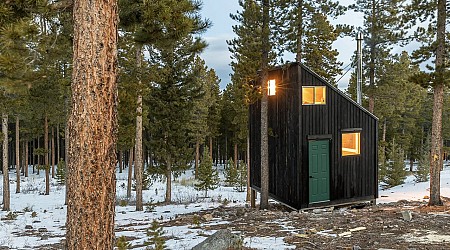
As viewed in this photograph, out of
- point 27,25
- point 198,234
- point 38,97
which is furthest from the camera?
point 38,97

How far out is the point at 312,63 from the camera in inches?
832

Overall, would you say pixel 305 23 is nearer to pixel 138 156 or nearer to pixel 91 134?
pixel 138 156

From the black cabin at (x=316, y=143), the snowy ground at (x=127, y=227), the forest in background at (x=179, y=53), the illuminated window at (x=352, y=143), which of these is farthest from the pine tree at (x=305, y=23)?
the snowy ground at (x=127, y=227)

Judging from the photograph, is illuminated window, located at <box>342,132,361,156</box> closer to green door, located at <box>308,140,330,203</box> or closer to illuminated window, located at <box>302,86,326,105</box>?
green door, located at <box>308,140,330,203</box>

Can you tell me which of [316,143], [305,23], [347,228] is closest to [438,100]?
[316,143]

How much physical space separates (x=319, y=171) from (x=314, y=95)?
2933 mm

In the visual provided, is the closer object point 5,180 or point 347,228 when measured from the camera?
point 347,228

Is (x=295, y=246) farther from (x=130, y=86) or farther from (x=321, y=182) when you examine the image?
(x=130, y=86)

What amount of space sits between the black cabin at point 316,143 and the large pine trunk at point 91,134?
9525 millimetres

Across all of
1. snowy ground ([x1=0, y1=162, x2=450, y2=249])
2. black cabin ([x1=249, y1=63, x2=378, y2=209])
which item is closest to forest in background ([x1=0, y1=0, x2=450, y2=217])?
black cabin ([x1=249, y1=63, x2=378, y2=209])

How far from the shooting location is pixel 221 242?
732 centimetres

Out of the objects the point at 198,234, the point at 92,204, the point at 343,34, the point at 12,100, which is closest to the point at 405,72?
the point at 343,34

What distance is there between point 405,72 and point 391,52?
301 inches

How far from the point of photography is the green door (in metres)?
13.1
